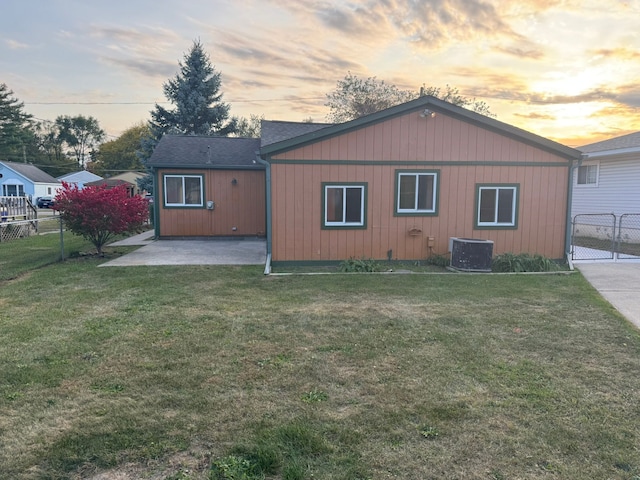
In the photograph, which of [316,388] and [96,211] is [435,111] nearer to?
[316,388]

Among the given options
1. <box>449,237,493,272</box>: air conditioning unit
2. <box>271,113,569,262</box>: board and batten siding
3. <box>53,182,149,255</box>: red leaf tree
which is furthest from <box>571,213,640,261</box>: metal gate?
<box>53,182,149,255</box>: red leaf tree

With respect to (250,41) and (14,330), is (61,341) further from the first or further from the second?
(250,41)

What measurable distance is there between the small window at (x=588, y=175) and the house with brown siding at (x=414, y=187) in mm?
6894

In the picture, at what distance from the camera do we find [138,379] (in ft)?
11.2

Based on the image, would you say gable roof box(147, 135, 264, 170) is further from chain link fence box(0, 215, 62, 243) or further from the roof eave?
chain link fence box(0, 215, 62, 243)

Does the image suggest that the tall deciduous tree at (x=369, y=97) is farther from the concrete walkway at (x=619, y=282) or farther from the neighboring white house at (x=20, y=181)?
→ the neighboring white house at (x=20, y=181)

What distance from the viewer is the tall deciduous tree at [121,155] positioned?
52.2 meters

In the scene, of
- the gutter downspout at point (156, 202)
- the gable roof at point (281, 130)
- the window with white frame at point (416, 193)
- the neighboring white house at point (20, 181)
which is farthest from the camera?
the neighboring white house at point (20, 181)

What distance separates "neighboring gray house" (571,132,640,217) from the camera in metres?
13.0

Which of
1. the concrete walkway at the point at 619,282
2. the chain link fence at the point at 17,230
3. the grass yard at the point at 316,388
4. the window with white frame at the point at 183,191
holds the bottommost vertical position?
the grass yard at the point at 316,388

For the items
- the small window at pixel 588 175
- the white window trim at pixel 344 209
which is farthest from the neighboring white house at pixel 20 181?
the small window at pixel 588 175

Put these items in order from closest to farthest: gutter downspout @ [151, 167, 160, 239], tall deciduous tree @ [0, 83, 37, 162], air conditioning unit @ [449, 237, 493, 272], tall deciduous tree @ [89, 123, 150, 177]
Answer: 1. air conditioning unit @ [449, 237, 493, 272]
2. gutter downspout @ [151, 167, 160, 239]
3. tall deciduous tree @ [0, 83, 37, 162]
4. tall deciduous tree @ [89, 123, 150, 177]

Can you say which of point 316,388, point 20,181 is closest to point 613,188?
point 316,388

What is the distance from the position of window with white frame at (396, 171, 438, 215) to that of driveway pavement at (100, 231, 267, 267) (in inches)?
133
